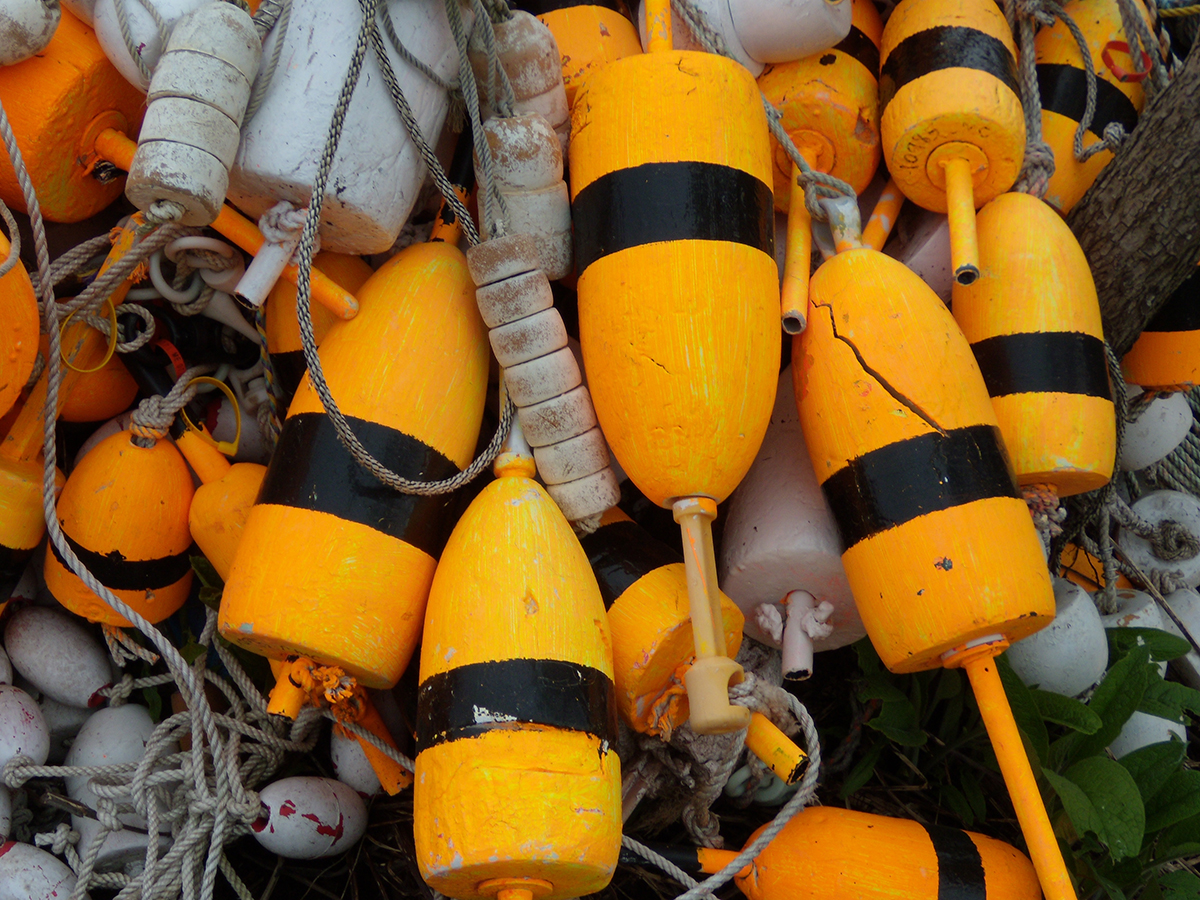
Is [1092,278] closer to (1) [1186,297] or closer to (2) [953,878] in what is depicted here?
(1) [1186,297]

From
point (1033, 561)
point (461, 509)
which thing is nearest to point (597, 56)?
point (461, 509)

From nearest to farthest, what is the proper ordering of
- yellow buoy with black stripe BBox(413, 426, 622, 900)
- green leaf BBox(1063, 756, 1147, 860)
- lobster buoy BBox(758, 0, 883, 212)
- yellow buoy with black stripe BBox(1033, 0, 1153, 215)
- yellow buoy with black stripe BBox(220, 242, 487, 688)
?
yellow buoy with black stripe BBox(413, 426, 622, 900)
yellow buoy with black stripe BBox(220, 242, 487, 688)
green leaf BBox(1063, 756, 1147, 860)
lobster buoy BBox(758, 0, 883, 212)
yellow buoy with black stripe BBox(1033, 0, 1153, 215)

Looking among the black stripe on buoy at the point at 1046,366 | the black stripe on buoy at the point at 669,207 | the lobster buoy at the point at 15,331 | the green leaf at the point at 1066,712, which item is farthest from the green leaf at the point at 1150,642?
the lobster buoy at the point at 15,331

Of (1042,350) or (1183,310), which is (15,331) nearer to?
(1042,350)

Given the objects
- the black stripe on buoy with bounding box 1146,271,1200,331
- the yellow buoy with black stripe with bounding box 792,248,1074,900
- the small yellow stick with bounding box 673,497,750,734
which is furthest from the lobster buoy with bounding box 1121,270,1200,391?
the small yellow stick with bounding box 673,497,750,734

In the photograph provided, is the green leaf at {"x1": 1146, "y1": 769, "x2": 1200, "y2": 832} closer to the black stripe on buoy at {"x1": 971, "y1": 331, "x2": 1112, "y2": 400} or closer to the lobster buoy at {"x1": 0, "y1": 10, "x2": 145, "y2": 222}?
the black stripe on buoy at {"x1": 971, "y1": 331, "x2": 1112, "y2": 400}

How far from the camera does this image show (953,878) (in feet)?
3.78

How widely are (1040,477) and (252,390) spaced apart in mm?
1177

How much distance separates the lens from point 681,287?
111 cm

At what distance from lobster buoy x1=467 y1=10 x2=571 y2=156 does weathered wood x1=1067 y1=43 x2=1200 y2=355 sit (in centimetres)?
83

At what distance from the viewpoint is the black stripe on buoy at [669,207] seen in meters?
1.13

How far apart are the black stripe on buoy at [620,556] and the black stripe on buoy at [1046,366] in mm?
511

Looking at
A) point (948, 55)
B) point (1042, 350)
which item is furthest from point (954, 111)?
point (1042, 350)

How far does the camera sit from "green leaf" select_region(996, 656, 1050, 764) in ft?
4.30
